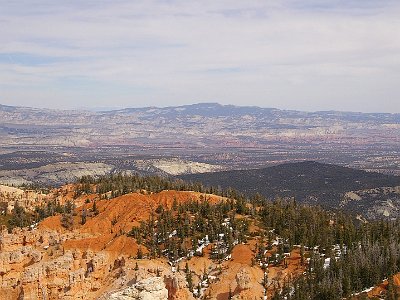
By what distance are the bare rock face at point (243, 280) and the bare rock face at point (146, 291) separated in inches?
642

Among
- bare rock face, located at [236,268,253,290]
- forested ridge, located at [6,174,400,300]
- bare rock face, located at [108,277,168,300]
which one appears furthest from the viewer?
forested ridge, located at [6,174,400,300]

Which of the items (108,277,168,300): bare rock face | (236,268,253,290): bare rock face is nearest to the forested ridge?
(236,268,253,290): bare rock face

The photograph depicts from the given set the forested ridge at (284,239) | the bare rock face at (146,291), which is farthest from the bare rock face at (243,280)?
the bare rock face at (146,291)

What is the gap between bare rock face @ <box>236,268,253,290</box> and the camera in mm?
88500

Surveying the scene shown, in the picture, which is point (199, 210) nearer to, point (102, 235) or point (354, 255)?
point (102, 235)

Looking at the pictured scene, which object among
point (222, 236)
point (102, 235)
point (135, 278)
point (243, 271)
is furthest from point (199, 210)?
point (135, 278)

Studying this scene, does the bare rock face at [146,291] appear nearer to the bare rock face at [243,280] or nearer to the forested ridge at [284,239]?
the forested ridge at [284,239]

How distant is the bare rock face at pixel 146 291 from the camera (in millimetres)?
75000

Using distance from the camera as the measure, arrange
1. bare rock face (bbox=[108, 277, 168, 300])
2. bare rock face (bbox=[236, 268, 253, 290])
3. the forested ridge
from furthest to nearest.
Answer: the forested ridge
bare rock face (bbox=[236, 268, 253, 290])
bare rock face (bbox=[108, 277, 168, 300])

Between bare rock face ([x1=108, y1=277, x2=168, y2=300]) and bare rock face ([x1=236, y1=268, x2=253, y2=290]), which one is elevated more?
bare rock face ([x1=108, y1=277, x2=168, y2=300])

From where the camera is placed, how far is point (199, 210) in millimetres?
123938

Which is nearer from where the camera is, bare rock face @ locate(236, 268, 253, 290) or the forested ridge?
bare rock face @ locate(236, 268, 253, 290)

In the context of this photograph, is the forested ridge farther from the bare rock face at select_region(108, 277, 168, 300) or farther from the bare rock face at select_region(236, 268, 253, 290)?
the bare rock face at select_region(108, 277, 168, 300)

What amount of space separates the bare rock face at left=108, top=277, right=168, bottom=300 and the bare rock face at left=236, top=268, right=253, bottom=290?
1632cm
